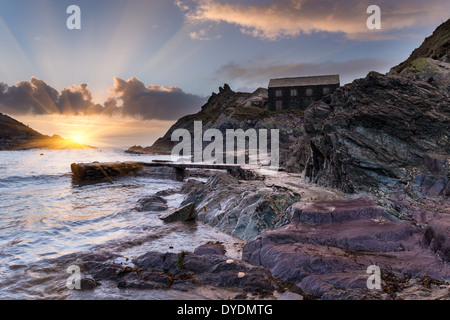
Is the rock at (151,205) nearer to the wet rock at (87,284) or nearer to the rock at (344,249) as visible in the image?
the rock at (344,249)

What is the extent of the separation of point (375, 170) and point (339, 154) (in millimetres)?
1811

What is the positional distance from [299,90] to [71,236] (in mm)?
73812

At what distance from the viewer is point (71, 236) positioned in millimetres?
11562

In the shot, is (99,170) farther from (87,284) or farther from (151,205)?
(87,284)

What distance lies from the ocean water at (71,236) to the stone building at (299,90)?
63081 millimetres

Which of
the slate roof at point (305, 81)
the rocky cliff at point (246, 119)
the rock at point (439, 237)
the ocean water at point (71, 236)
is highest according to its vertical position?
the slate roof at point (305, 81)

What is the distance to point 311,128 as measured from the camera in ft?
54.0

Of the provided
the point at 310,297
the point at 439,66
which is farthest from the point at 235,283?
the point at 439,66

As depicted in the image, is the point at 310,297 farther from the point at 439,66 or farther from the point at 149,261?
the point at 439,66

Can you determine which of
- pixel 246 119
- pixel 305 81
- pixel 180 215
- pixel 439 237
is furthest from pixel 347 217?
pixel 305 81

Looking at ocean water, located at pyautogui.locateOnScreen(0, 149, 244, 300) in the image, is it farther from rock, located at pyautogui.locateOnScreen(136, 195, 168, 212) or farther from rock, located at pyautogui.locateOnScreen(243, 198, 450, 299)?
rock, located at pyautogui.locateOnScreen(243, 198, 450, 299)

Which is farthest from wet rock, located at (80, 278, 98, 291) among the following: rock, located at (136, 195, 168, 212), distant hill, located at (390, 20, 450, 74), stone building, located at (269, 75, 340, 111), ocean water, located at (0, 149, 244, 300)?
stone building, located at (269, 75, 340, 111)

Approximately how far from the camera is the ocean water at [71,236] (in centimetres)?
657

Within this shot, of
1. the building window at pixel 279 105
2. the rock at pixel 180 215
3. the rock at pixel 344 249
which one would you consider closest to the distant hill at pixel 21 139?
the building window at pixel 279 105
